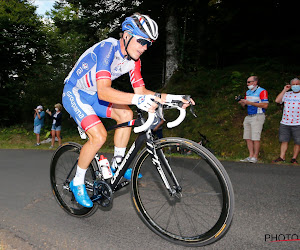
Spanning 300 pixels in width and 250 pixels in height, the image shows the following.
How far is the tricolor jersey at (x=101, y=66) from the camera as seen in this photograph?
2971 mm

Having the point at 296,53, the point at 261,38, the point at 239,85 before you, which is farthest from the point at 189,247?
the point at 261,38

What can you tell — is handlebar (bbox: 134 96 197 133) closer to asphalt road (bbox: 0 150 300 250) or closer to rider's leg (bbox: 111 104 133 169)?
rider's leg (bbox: 111 104 133 169)

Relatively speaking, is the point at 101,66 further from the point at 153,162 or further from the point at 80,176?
the point at 80,176

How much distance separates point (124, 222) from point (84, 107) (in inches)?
57.7

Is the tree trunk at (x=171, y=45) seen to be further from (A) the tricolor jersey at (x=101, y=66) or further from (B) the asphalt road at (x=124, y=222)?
(A) the tricolor jersey at (x=101, y=66)

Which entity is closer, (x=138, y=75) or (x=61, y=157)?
(x=138, y=75)

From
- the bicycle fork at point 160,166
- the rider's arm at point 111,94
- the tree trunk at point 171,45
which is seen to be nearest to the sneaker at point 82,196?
the bicycle fork at point 160,166

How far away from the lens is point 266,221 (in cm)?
322

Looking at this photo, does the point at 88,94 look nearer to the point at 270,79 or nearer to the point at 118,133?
the point at 118,133

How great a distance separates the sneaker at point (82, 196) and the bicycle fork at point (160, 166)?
0.97m

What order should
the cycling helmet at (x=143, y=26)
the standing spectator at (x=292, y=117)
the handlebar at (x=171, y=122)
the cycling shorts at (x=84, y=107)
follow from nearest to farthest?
the handlebar at (x=171, y=122)
the cycling helmet at (x=143, y=26)
the cycling shorts at (x=84, y=107)
the standing spectator at (x=292, y=117)

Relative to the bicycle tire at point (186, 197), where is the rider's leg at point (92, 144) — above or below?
above

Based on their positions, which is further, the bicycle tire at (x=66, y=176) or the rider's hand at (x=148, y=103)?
the bicycle tire at (x=66, y=176)

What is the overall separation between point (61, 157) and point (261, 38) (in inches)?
512
